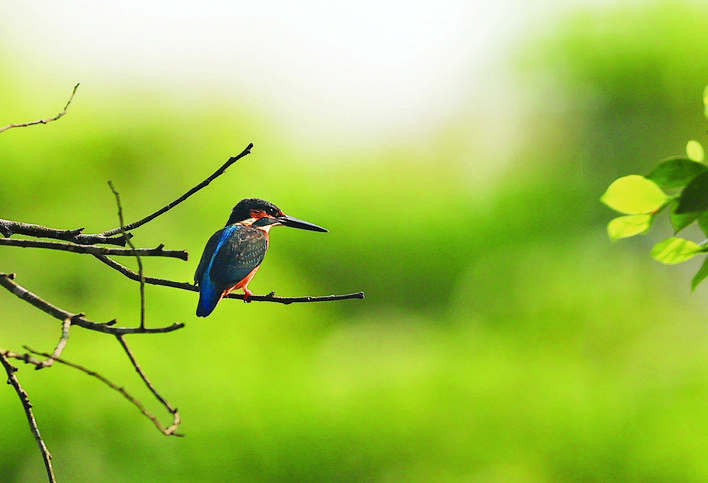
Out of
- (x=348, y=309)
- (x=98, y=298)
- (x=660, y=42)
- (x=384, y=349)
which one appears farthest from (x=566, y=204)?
(x=98, y=298)

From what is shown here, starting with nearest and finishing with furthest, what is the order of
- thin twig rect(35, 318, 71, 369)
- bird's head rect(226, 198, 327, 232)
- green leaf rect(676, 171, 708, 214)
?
green leaf rect(676, 171, 708, 214), thin twig rect(35, 318, 71, 369), bird's head rect(226, 198, 327, 232)

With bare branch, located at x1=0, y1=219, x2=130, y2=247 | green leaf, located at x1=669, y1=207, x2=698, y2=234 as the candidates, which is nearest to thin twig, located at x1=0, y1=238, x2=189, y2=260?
bare branch, located at x1=0, y1=219, x2=130, y2=247

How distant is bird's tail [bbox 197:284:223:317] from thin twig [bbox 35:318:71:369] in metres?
0.24

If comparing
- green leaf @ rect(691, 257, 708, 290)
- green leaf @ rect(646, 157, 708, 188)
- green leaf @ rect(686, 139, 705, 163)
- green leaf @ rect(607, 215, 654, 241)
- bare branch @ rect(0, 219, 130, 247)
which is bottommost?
bare branch @ rect(0, 219, 130, 247)

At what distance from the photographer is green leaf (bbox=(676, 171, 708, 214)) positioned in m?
0.78

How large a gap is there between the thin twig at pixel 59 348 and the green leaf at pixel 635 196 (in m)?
0.80

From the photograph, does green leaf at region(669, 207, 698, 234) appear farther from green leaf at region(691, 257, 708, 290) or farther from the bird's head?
the bird's head

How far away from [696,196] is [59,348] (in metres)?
0.92

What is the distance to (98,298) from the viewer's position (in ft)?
29.5

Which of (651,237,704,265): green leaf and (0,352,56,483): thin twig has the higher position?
(651,237,704,265): green leaf

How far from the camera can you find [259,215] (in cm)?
168

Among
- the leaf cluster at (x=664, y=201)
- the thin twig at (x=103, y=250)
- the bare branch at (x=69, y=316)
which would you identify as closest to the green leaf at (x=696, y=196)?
the leaf cluster at (x=664, y=201)

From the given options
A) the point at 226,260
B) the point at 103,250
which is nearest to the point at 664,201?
the point at 103,250

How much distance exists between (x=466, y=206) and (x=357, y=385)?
5842 millimetres
